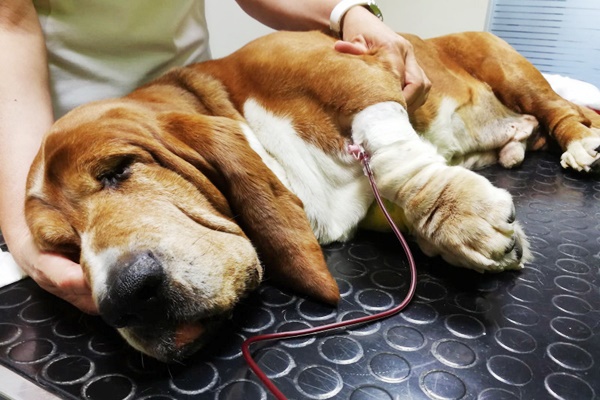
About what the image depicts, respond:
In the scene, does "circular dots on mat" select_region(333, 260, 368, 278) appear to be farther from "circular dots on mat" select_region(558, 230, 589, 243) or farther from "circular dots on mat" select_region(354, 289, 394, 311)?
"circular dots on mat" select_region(558, 230, 589, 243)

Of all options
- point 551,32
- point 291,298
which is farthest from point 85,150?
point 551,32

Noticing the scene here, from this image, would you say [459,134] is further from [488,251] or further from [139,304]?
[139,304]

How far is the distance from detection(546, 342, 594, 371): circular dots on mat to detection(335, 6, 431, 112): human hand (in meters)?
0.75

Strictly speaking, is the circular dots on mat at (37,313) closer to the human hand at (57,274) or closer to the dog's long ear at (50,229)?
the human hand at (57,274)

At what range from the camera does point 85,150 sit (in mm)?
946

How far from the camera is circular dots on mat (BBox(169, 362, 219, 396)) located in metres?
0.79

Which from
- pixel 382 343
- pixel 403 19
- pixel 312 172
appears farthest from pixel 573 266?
pixel 403 19

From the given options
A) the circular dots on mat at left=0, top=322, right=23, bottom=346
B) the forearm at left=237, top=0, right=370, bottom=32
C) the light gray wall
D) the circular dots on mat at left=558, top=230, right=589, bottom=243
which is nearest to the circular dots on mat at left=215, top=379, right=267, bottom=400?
the circular dots on mat at left=0, top=322, right=23, bottom=346

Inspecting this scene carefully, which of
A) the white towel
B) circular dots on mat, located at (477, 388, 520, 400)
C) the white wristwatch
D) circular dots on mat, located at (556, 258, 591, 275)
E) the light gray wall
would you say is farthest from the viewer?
the light gray wall

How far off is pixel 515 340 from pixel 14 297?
3.25 feet

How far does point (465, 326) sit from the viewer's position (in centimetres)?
88

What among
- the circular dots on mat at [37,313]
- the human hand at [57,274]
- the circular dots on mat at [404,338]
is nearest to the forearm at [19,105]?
the human hand at [57,274]

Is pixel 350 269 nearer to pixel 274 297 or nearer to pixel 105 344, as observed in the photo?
pixel 274 297

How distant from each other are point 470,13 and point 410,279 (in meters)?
2.65
